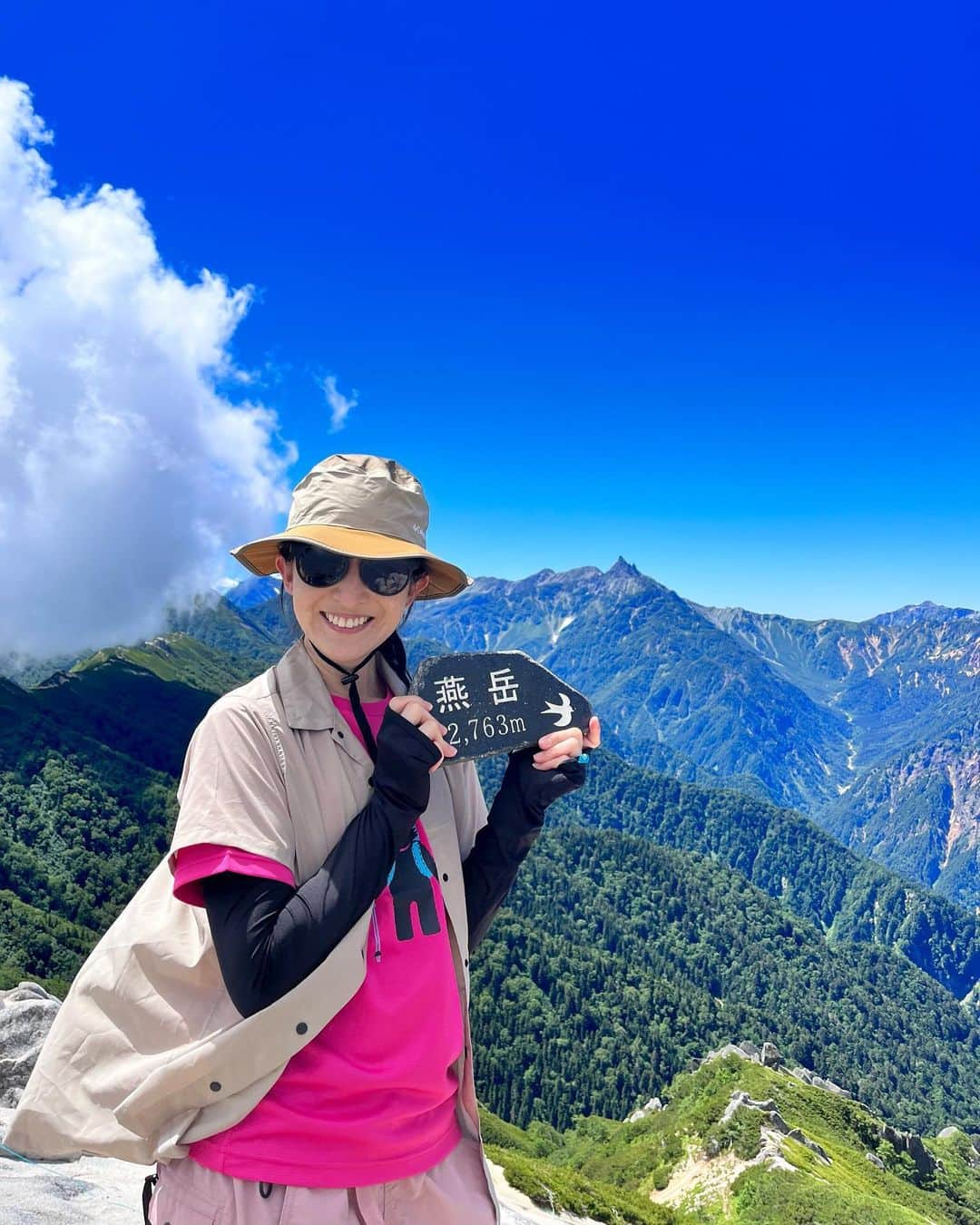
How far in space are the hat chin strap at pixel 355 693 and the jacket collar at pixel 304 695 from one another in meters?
0.10

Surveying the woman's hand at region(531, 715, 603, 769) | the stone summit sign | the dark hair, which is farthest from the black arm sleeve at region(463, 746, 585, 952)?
the dark hair

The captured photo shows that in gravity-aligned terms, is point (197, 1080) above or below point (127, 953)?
below

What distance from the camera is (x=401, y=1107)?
3271 mm

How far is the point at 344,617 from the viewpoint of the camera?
383 cm

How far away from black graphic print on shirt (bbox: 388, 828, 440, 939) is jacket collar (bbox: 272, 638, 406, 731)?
682 mm

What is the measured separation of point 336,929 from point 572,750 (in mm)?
1771

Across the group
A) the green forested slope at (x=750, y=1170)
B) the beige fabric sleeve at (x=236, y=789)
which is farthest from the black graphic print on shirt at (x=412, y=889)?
the green forested slope at (x=750, y=1170)

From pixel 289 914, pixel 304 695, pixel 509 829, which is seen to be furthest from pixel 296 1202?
A: pixel 304 695

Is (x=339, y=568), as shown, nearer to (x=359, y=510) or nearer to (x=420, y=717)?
(x=359, y=510)

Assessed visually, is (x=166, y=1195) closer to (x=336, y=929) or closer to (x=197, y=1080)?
(x=197, y=1080)

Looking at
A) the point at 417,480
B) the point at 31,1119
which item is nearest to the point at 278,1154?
the point at 31,1119

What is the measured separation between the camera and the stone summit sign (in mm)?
4414

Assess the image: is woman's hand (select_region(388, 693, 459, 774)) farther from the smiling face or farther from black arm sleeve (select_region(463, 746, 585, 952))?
black arm sleeve (select_region(463, 746, 585, 952))

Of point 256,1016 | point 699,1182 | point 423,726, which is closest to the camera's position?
point 256,1016
